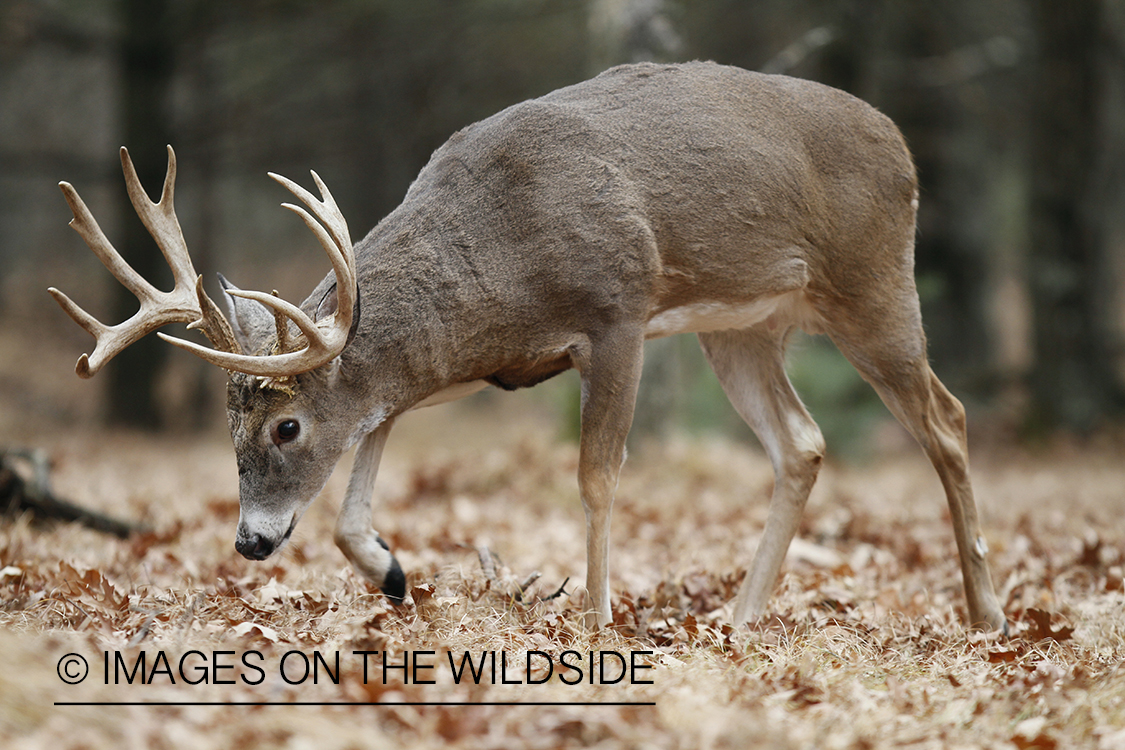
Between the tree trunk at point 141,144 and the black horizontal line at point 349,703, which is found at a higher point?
the tree trunk at point 141,144

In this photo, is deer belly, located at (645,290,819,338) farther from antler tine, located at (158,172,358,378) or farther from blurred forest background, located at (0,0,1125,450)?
blurred forest background, located at (0,0,1125,450)

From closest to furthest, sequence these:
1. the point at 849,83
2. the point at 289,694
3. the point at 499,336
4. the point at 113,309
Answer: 1. the point at 289,694
2. the point at 499,336
3. the point at 849,83
4. the point at 113,309

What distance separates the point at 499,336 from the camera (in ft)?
14.7

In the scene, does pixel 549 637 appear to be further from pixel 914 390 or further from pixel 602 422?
pixel 914 390

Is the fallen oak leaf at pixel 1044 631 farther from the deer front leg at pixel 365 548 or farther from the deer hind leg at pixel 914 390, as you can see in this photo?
the deer front leg at pixel 365 548

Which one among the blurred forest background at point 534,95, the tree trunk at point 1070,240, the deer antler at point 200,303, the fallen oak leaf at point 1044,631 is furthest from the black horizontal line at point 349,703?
the tree trunk at point 1070,240

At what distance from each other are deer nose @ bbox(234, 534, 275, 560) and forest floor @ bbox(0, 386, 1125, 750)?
0.17 meters

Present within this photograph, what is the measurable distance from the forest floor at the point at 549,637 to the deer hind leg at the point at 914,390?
433mm

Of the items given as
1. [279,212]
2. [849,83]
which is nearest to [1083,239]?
[849,83]

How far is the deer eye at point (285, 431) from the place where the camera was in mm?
4246

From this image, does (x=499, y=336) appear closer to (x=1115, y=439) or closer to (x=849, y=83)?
(x=849, y=83)

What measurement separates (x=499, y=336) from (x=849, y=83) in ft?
25.9

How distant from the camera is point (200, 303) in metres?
4.01

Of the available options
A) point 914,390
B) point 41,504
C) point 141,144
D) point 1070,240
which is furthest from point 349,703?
point 141,144
